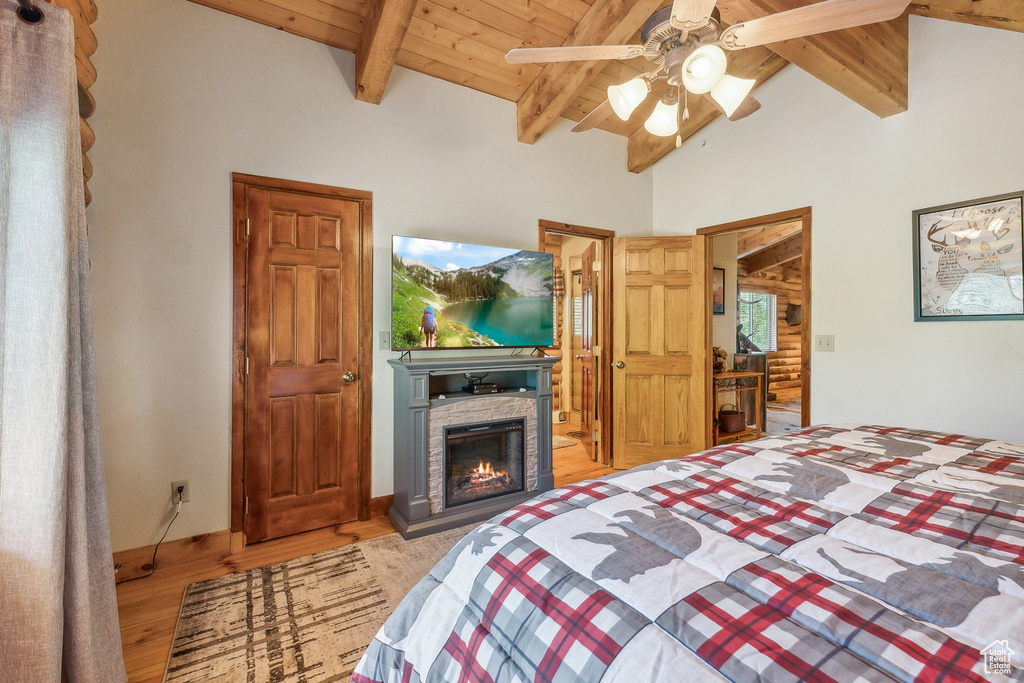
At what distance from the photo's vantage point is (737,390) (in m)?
4.59

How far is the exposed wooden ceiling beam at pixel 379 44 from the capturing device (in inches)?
91.7

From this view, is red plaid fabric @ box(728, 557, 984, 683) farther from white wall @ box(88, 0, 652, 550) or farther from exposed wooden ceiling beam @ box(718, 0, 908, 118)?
exposed wooden ceiling beam @ box(718, 0, 908, 118)

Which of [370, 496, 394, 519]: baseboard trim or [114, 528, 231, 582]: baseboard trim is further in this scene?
[370, 496, 394, 519]: baseboard trim

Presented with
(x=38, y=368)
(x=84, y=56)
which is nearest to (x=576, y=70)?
(x=84, y=56)

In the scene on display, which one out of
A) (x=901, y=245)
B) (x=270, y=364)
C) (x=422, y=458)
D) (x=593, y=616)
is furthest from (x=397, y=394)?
(x=901, y=245)

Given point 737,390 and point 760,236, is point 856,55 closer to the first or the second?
point 737,390

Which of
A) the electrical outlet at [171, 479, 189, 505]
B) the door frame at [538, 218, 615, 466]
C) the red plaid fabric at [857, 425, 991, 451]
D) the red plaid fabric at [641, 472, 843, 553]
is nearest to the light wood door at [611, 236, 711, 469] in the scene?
the door frame at [538, 218, 615, 466]

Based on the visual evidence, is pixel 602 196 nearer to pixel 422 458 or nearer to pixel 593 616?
pixel 422 458

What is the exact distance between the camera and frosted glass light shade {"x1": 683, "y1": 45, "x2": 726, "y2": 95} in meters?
1.62

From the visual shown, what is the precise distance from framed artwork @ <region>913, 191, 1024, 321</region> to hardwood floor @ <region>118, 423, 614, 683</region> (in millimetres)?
3500

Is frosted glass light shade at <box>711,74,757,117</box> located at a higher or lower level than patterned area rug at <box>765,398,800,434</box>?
higher

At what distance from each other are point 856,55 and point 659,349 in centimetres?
222

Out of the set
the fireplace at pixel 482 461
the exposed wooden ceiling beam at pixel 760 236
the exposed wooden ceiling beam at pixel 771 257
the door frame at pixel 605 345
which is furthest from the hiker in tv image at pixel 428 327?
the exposed wooden ceiling beam at pixel 771 257

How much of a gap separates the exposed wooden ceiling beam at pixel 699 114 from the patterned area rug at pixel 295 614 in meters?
3.40
